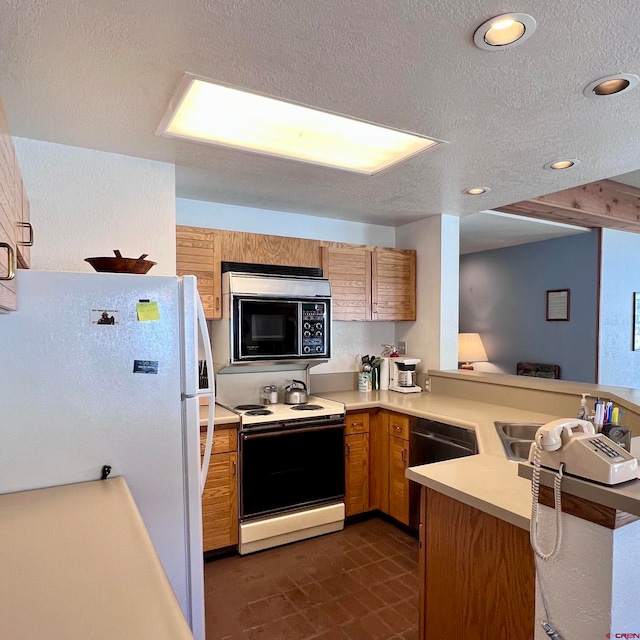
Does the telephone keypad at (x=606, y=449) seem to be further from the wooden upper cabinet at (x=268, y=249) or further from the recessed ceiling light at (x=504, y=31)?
the wooden upper cabinet at (x=268, y=249)

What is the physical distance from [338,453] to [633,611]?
7.18ft

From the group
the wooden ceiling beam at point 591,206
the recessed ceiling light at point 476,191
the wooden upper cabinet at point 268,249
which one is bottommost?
the wooden upper cabinet at point 268,249

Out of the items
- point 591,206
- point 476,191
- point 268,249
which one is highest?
point 591,206

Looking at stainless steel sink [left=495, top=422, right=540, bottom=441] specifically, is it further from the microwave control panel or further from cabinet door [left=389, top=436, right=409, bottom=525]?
the microwave control panel

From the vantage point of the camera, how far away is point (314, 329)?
10.5 ft

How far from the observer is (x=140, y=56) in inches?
59.5

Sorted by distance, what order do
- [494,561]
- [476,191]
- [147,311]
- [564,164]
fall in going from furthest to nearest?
1. [476,191]
2. [564,164]
3. [147,311]
4. [494,561]

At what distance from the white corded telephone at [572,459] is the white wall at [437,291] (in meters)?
2.62

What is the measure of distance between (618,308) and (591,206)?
1.30 meters

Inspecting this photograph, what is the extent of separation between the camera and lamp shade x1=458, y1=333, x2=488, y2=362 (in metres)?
5.41

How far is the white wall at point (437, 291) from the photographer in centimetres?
368

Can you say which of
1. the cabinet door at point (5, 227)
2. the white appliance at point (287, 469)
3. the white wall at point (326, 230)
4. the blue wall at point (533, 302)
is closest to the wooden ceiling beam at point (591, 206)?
the blue wall at point (533, 302)

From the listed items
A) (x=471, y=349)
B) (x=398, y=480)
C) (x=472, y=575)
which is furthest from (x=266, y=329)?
(x=471, y=349)

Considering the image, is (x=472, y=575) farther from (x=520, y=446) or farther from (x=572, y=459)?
(x=520, y=446)
